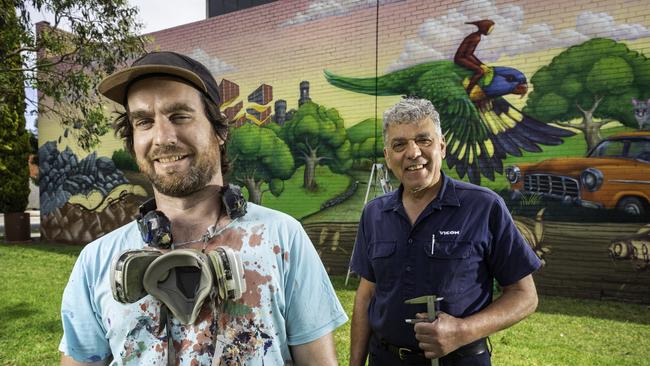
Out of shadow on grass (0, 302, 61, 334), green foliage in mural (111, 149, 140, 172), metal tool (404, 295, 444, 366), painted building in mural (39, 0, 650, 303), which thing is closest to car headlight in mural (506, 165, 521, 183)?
painted building in mural (39, 0, 650, 303)

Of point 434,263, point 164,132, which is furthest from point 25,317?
point 164,132

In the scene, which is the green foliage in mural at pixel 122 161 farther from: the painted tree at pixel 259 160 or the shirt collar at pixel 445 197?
the shirt collar at pixel 445 197

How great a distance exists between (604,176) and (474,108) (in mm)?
2394

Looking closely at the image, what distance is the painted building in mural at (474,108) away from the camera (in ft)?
24.2

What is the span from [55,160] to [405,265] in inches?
643

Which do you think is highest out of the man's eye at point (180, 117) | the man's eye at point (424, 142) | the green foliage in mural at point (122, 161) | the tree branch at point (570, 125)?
the tree branch at point (570, 125)

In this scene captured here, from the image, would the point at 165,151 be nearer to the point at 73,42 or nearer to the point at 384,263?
the point at 384,263

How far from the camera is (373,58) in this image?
9.51 m

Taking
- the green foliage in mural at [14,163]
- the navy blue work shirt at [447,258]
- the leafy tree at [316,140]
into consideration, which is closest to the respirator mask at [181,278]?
the navy blue work shirt at [447,258]

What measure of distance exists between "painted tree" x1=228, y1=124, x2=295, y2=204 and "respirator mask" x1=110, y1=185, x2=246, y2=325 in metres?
9.24

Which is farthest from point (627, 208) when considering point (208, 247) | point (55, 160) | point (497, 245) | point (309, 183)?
point (55, 160)

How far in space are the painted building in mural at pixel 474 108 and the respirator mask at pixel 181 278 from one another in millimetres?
7198

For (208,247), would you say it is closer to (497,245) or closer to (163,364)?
(163,364)

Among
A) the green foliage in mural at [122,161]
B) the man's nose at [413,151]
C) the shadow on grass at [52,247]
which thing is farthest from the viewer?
the green foliage in mural at [122,161]
